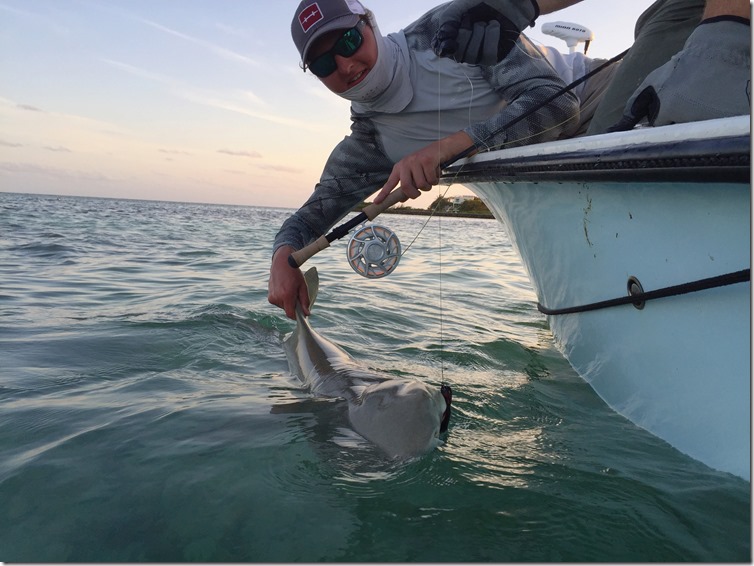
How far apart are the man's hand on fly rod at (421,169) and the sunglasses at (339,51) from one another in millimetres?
818

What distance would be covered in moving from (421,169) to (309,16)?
112 centimetres

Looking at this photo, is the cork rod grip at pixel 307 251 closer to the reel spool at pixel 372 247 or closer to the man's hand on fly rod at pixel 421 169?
the reel spool at pixel 372 247

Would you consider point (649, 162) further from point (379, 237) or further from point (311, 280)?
point (311, 280)

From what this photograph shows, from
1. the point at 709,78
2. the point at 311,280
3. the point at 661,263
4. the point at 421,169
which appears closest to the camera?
the point at 709,78

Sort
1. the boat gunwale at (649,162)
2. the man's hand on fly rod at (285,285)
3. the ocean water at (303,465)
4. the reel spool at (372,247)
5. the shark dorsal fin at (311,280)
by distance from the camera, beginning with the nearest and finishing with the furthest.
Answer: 1. the boat gunwale at (649,162)
2. the ocean water at (303,465)
3. the reel spool at (372,247)
4. the man's hand on fly rod at (285,285)
5. the shark dorsal fin at (311,280)

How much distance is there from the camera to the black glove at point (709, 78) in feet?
5.71

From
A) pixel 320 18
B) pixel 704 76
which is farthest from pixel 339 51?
pixel 704 76

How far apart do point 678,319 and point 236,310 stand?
3.95 m

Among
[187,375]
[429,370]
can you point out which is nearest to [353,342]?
[429,370]

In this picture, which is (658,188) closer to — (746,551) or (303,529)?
(746,551)

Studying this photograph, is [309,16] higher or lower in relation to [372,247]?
higher

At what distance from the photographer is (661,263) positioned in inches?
77.5

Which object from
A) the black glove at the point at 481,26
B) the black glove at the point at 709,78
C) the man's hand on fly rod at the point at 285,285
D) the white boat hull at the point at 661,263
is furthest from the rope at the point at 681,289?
the man's hand on fly rod at the point at 285,285

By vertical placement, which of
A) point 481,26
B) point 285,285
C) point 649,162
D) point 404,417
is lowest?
point 404,417
